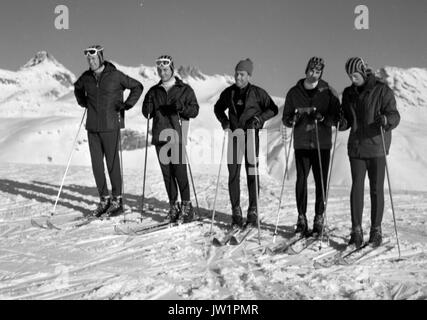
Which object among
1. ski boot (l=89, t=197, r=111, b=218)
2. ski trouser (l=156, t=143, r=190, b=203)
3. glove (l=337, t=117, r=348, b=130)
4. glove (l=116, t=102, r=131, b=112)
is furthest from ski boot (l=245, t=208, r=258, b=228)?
glove (l=116, t=102, r=131, b=112)

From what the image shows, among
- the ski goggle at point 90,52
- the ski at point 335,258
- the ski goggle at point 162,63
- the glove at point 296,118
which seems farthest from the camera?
the ski goggle at point 90,52

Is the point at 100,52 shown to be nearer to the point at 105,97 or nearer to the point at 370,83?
the point at 105,97

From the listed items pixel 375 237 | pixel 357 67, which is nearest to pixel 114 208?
pixel 375 237

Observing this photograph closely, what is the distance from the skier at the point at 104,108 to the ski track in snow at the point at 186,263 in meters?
0.70

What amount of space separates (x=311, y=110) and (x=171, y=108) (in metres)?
1.99

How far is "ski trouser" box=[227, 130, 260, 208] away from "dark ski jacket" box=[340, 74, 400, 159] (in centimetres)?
126

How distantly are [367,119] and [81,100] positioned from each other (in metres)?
4.27

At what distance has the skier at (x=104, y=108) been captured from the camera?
21.4ft

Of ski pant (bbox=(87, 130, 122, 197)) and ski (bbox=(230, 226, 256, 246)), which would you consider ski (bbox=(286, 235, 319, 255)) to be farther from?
ski pant (bbox=(87, 130, 122, 197))

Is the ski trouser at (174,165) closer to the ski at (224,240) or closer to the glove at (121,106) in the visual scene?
the glove at (121,106)

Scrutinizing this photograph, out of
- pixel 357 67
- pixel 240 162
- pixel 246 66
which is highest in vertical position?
pixel 246 66

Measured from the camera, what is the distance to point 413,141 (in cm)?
10350

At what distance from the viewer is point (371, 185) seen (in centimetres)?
512

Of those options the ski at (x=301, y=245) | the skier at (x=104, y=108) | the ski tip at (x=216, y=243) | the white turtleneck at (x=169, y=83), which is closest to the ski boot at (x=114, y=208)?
the skier at (x=104, y=108)
